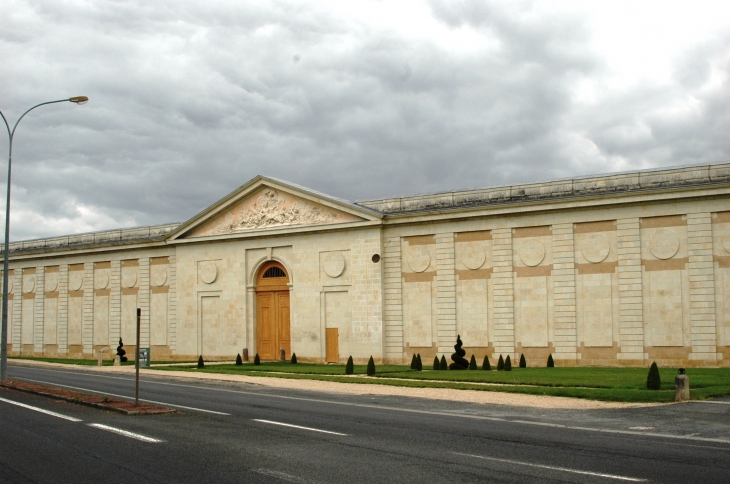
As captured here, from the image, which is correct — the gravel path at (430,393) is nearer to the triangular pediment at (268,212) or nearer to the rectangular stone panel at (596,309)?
the triangular pediment at (268,212)

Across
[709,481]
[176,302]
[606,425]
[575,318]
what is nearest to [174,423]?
[606,425]

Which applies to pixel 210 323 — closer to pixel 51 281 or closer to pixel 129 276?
pixel 129 276

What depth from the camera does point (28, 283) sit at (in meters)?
65.8

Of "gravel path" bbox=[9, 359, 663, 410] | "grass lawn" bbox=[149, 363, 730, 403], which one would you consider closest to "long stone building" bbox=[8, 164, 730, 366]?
"grass lawn" bbox=[149, 363, 730, 403]

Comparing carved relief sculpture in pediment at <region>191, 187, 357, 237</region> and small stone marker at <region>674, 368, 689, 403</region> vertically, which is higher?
carved relief sculpture in pediment at <region>191, 187, 357, 237</region>

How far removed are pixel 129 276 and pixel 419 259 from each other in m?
25.9

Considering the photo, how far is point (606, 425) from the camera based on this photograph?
53.8 ft

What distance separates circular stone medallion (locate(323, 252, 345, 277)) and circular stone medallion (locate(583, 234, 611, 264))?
14.6 metres

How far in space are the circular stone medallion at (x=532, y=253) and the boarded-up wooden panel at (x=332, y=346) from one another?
12.8 metres

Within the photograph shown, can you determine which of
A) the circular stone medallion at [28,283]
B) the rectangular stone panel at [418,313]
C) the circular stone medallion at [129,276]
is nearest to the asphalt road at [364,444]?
the rectangular stone panel at [418,313]

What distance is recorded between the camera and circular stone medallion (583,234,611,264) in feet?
123

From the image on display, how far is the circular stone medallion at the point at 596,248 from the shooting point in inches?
1481

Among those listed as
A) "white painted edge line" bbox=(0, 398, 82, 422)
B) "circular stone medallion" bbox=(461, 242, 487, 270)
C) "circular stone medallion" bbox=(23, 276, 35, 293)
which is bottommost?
"white painted edge line" bbox=(0, 398, 82, 422)

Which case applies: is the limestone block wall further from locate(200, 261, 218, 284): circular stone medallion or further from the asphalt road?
the asphalt road
